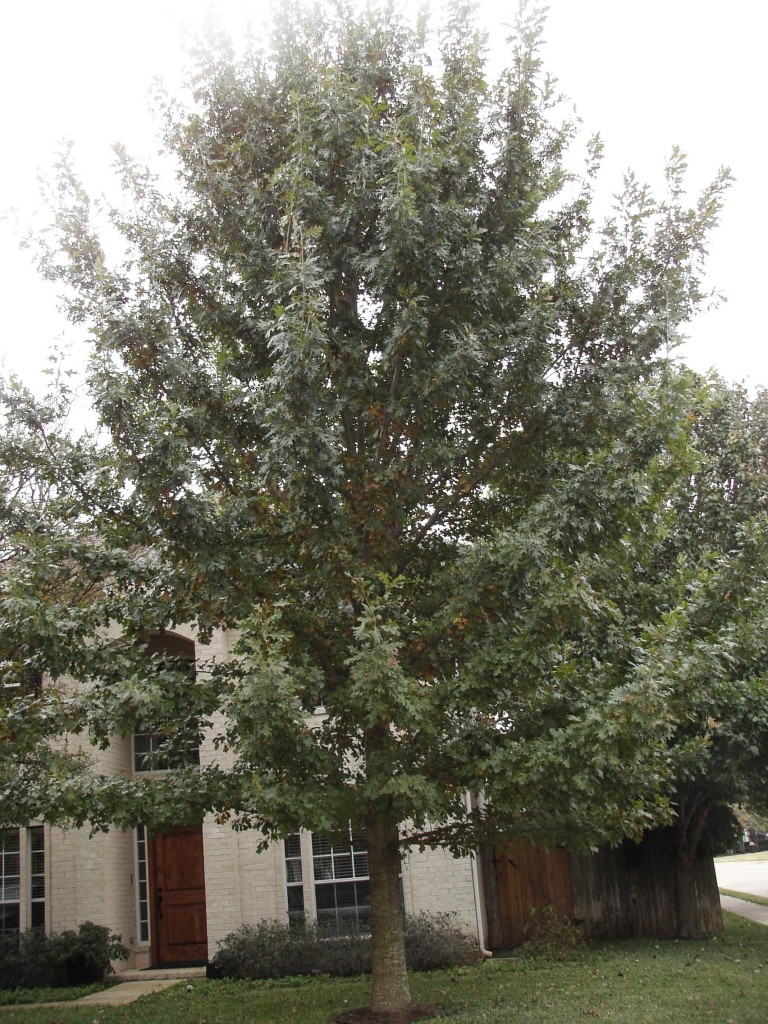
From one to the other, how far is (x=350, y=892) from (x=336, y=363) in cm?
893

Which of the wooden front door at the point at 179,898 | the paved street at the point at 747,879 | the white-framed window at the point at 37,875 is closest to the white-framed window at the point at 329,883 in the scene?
the wooden front door at the point at 179,898

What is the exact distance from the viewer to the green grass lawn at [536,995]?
27.1 ft

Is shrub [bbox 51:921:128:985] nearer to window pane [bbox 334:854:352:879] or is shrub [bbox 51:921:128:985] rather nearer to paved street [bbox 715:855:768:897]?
window pane [bbox 334:854:352:879]

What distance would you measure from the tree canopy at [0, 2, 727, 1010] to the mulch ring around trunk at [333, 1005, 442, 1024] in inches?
4.6

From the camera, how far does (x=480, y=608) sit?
7.13m

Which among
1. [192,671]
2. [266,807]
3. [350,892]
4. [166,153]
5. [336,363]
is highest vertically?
[166,153]

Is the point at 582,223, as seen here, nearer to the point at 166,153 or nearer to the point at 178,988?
the point at 166,153

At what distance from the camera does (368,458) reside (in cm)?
836

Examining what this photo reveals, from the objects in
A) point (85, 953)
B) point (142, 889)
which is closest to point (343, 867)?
point (142, 889)

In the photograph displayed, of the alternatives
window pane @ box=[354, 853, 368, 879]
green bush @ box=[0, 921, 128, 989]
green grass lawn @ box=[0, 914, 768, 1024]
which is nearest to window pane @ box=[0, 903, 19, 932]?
green bush @ box=[0, 921, 128, 989]

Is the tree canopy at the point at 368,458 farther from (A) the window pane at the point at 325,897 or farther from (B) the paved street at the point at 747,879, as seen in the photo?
(B) the paved street at the point at 747,879

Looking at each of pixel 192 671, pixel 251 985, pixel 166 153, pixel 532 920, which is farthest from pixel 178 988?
pixel 166 153

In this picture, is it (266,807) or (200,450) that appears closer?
(266,807)

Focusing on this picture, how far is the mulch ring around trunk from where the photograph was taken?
7520mm
